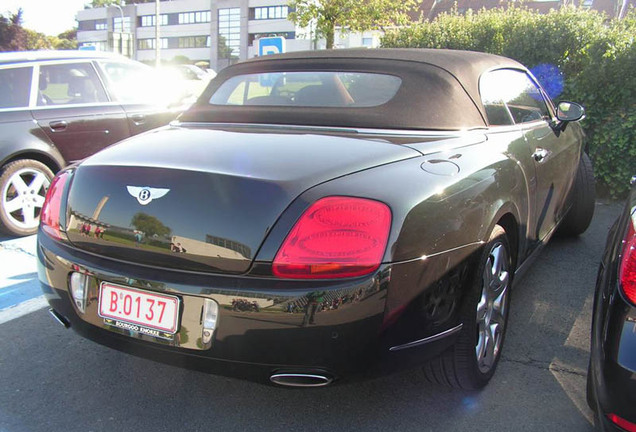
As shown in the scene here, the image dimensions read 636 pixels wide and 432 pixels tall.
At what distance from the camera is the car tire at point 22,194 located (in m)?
4.80

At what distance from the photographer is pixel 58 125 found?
5117 mm

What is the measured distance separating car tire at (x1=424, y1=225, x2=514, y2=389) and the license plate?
3.35 feet

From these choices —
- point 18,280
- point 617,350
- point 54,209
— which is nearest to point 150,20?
point 18,280

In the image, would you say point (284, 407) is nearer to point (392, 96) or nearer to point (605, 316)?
point (605, 316)

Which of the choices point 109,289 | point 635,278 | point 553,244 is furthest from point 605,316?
point 553,244

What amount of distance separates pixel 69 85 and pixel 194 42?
74309mm

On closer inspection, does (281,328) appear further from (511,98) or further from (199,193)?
(511,98)

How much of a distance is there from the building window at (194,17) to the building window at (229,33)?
8.68 feet

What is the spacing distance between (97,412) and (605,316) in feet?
6.59

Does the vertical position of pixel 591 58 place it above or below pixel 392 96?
above

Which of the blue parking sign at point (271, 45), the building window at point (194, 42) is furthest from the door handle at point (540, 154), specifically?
the building window at point (194, 42)

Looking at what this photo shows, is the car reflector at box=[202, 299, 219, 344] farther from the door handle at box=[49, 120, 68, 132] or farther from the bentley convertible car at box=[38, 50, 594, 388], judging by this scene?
the door handle at box=[49, 120, 68, 132]

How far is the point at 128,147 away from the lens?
2414 mm

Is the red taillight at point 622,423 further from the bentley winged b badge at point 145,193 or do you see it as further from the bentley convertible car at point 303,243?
the bentley winged b badge at point 145,193
